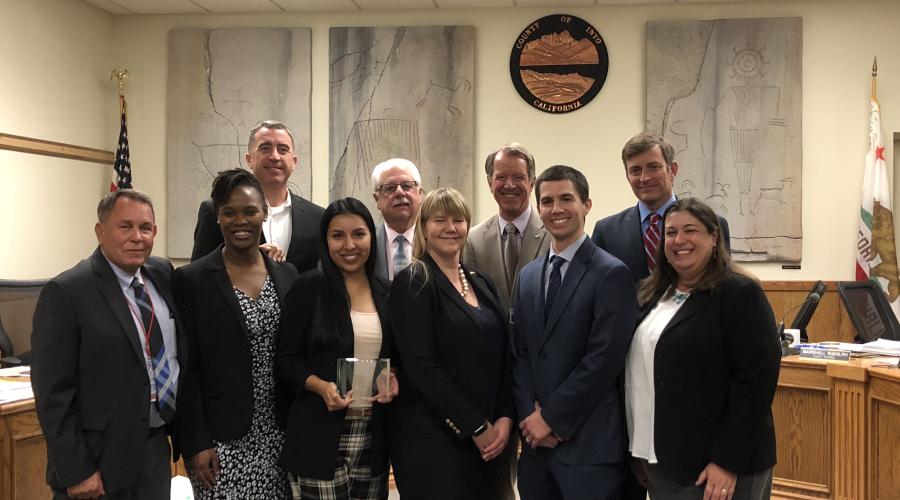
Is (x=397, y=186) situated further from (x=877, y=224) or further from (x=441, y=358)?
(x=877, y=224)

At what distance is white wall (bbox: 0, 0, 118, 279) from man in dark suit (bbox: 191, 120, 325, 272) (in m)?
3.33

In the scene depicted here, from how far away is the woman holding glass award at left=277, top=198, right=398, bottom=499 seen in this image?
2.33 metres

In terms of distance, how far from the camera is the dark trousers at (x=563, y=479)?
2354 millimetres

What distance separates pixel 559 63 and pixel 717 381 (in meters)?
4.56

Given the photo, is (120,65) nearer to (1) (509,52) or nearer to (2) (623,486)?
(1) (509,52)

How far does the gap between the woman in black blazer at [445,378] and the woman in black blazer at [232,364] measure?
0.42 m

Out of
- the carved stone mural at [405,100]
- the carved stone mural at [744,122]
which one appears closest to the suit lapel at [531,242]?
the carved stone mural at [405,100]

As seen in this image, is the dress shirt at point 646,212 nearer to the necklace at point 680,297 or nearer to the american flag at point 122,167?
the necklace at point 680,297

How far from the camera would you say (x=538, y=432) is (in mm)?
2373

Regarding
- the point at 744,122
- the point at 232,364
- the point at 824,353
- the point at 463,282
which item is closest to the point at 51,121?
the point at 232,364

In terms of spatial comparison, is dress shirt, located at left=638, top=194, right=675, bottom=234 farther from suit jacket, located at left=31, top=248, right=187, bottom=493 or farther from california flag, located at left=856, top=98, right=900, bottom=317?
california flag, located at left=856, top=98, right=900, bottom=317

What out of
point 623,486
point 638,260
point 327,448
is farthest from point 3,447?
point 638,260

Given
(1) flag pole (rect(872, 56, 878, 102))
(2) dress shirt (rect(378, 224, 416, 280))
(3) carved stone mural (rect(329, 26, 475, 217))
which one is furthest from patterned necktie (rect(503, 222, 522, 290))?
(1) flag pole (rect(872, 56, 878, 102))

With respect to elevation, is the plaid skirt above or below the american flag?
below
